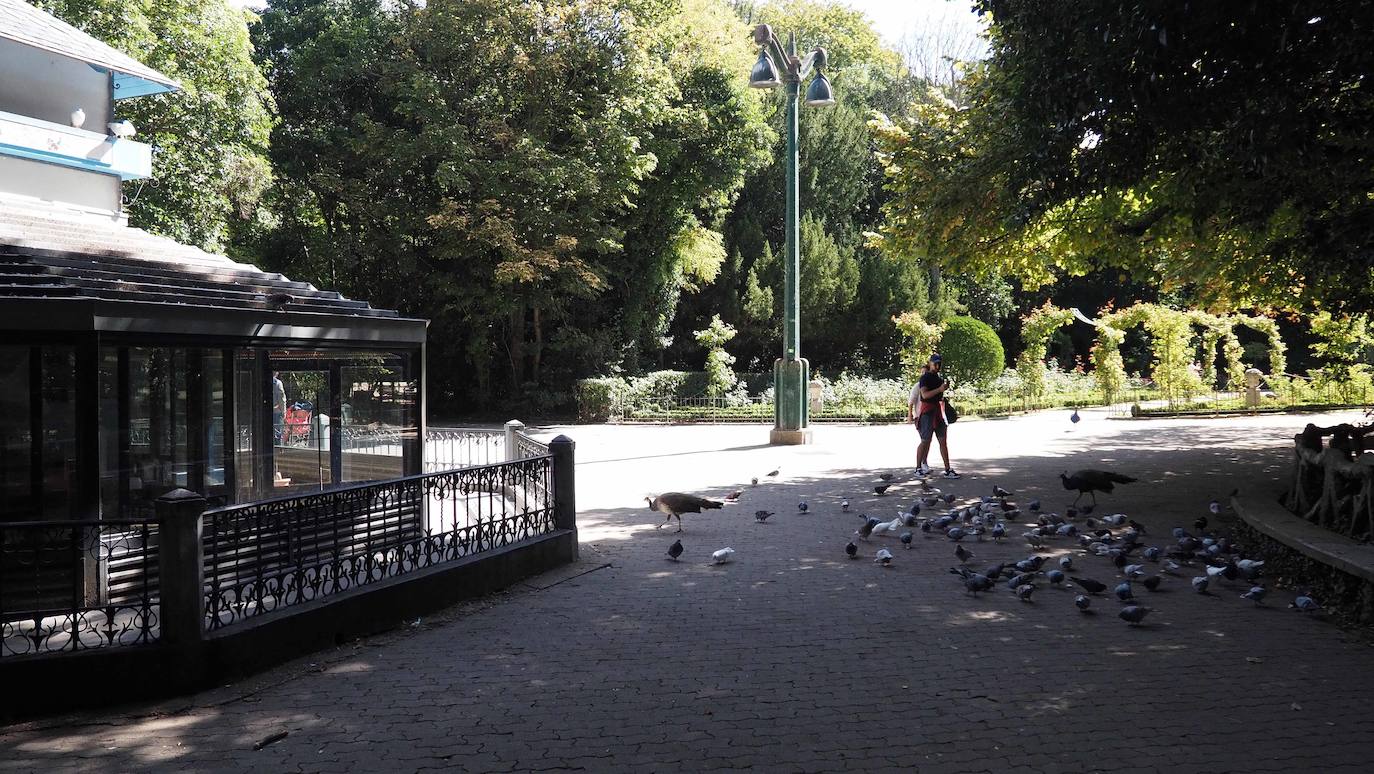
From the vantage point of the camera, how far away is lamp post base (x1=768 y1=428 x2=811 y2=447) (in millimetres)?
20297

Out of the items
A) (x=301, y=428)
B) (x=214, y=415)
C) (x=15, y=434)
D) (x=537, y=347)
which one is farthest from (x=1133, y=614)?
(x=537, y=347)

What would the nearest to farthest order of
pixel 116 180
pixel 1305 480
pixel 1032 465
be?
pixel 1305 480 < pixel 116 180 < pixel 1032 465

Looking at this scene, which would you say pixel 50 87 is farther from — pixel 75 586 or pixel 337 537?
pixel 75 586

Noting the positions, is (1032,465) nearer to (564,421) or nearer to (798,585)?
(798,585)

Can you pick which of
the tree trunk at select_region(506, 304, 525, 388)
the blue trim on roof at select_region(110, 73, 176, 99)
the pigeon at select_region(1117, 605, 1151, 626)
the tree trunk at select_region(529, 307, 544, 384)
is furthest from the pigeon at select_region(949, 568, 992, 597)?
the tree trunk at select_region(506, 304, 525, 388)

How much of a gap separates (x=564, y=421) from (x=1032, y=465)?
16.6 meters

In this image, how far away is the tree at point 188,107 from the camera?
22.8 meters

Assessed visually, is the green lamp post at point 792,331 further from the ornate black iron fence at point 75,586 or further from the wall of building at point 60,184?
the ornate black iron fence at point 75,586

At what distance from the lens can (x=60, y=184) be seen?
12.5 metres

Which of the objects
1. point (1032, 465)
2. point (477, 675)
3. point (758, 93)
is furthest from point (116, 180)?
point (758, 93)

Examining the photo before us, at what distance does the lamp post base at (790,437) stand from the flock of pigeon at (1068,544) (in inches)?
299

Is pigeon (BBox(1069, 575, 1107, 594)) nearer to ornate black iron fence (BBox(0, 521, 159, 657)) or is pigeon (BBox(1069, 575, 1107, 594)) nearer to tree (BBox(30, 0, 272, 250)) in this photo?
ornate black iron fence (BBox(0, 521, 159, 657))

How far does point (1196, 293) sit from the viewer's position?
1720 cm

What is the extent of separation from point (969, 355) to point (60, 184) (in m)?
25.9
